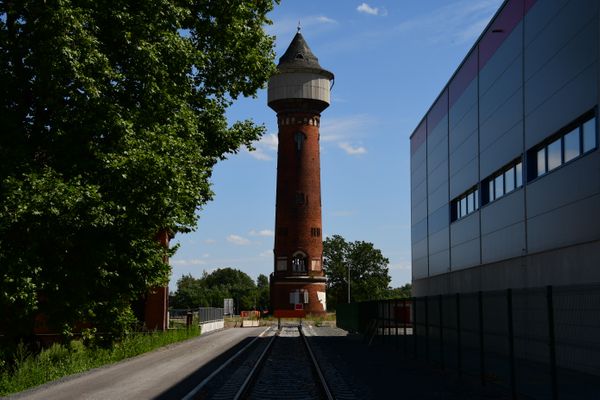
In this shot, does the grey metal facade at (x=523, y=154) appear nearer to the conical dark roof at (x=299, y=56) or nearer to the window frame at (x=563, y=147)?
the window frame at (x=563, y=147)

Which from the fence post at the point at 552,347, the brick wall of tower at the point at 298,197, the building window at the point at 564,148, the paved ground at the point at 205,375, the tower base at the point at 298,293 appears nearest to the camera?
the fence post at the point at 552,347

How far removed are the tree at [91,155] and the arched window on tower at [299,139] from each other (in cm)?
5519

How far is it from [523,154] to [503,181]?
3.29m

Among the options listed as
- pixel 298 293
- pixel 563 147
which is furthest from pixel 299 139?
pixel 563 147

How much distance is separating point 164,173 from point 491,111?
17.3m

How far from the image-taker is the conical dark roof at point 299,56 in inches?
3219

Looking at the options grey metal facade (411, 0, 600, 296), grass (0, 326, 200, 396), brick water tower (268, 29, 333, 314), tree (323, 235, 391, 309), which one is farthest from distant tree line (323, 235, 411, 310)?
grass (0, 326, 200, 396)

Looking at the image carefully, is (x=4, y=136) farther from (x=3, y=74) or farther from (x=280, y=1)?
(x=280, y=1)

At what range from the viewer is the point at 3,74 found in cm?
2011

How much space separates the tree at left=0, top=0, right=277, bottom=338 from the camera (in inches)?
729

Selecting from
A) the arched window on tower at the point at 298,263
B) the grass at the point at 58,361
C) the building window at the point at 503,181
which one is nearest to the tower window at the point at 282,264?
the arched window on tower at the point at 298,263

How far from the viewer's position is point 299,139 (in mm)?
79625

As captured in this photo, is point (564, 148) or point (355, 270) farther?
point (355, 270)

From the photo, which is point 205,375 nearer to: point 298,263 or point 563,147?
point 563,147
